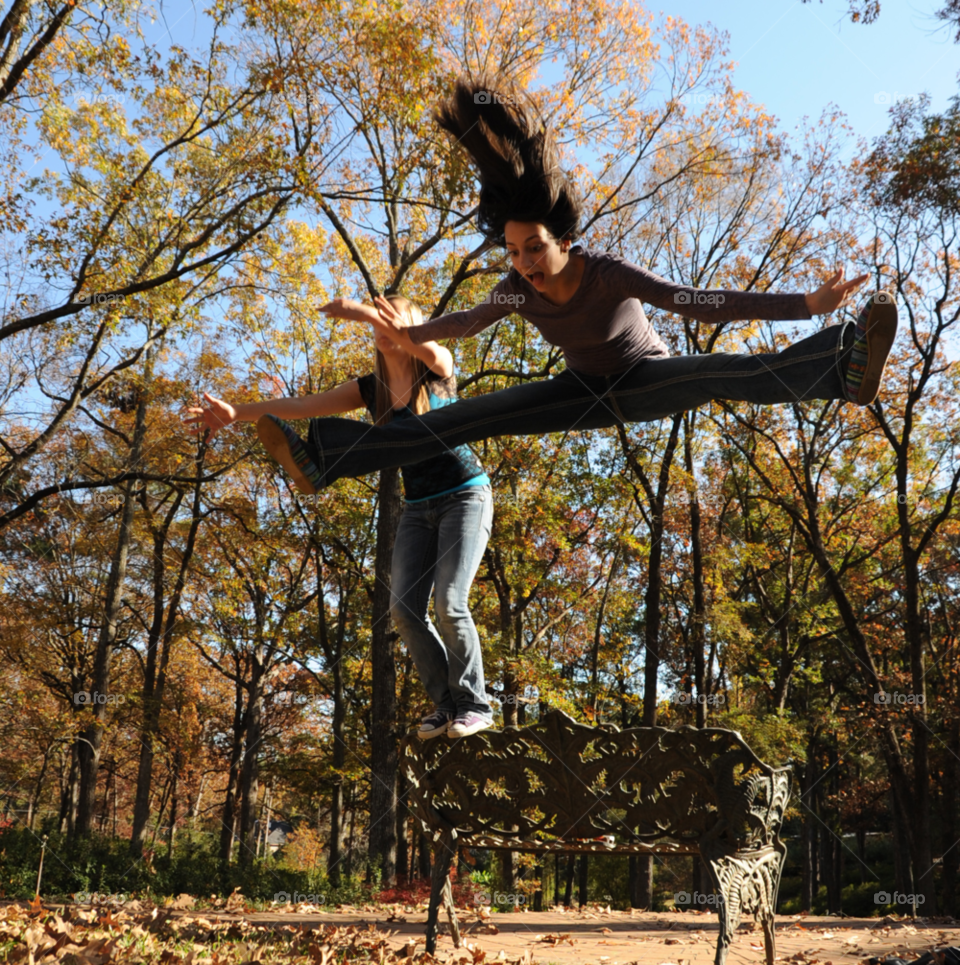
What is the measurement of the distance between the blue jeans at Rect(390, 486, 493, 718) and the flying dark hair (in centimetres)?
145

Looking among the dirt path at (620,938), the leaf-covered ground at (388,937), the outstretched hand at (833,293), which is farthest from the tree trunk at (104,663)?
the outstretched hand at (833,293)

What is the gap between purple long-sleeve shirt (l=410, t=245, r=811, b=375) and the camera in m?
3.63

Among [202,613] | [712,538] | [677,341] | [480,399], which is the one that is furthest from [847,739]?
[480,399]

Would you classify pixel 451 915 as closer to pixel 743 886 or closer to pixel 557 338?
pixel 743 886

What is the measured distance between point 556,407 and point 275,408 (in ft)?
5.03

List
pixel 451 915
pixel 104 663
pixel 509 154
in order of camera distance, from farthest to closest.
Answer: pixel 104 663 → pixel 451 915 → pixel 509 154

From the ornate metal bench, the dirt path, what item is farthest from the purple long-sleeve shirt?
the dirt path

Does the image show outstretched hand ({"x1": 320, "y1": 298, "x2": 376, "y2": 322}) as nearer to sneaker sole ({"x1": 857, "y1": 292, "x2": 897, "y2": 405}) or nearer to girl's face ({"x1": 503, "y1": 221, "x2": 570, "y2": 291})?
girl's face ({"x1": 503, "y1": 221, "x2": 570, "y2": 291})

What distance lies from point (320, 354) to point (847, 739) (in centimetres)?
1790

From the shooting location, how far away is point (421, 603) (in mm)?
4301

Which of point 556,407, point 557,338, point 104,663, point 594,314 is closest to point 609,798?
point 556,407

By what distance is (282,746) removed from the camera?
81.3 ft

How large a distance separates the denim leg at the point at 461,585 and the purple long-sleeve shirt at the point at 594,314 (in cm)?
88

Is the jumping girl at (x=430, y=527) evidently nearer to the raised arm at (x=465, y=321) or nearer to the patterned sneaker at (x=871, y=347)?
the raised arm at (x=465, y=321)
